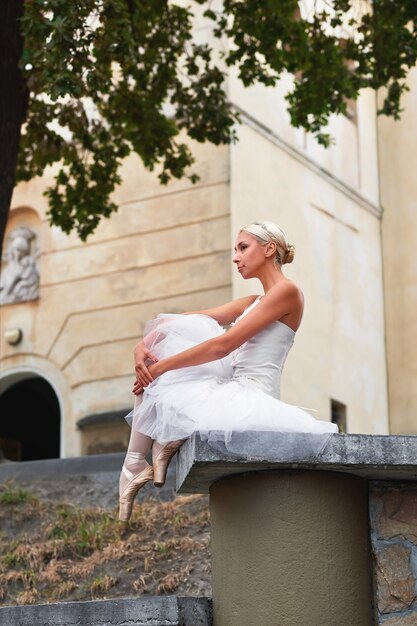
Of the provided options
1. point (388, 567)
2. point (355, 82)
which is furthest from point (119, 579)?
point (355, 82)

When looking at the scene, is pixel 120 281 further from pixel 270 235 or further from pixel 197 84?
pixel 270 235

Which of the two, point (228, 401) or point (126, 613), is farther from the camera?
point (126, 613)

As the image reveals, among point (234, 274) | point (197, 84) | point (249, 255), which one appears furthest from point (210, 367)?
point (234, 274)

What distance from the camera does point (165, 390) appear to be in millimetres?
5918

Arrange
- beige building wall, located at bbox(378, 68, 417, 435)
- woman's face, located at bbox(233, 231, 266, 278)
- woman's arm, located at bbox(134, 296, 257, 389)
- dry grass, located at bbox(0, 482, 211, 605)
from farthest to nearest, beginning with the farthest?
beige building wall, located at bbox(378, 68, 417, 435) < dry grass, located at bbox(0, 482, 211, 605) < woman's face, located at bbox(233, 231, 266, 278) < woman's arm, located at bbox(134, 296, 257, 389)

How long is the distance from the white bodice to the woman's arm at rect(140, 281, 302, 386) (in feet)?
0.21

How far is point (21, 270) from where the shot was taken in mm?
20406

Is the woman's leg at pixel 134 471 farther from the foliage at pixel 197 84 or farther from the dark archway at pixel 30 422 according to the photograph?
the dark archway at pixel 30 422

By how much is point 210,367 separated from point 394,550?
1.19 metres

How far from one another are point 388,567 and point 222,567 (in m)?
0.73

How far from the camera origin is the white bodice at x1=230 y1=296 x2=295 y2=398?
602 centimetres

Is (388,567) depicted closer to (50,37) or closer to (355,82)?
(50,37)

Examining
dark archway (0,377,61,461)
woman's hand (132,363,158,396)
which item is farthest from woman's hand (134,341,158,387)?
dark archway (0,377,61,461)

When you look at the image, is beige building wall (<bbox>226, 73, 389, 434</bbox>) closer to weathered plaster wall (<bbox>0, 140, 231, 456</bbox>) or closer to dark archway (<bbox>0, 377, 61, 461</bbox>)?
weathered plaster wall (<bbox>0, 140, 231, 456</bbox>)
